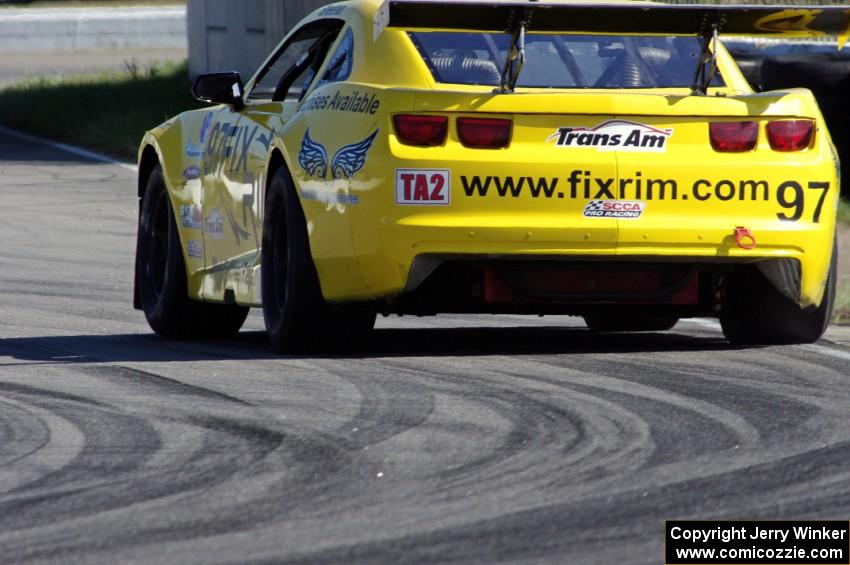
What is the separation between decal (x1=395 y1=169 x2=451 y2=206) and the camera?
690 cm

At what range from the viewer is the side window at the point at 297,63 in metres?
8.14

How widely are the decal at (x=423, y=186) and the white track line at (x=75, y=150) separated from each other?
13716mm

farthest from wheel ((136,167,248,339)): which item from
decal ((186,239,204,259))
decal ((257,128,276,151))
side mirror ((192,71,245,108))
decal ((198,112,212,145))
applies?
decal ((257,128,276,151))

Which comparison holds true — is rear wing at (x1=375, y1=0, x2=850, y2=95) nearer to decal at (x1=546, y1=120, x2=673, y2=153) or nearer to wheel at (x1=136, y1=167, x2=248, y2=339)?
decal at (x1=546, y1=120, x2=673, y2=153)

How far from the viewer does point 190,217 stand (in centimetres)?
888

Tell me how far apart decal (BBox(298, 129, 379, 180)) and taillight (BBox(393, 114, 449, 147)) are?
99mm

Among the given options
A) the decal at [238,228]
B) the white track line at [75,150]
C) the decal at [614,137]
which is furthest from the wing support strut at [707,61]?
the white track line at [75,150]

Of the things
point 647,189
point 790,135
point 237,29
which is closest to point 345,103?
point 647,189

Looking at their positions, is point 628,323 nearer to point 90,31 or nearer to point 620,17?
point 620,17

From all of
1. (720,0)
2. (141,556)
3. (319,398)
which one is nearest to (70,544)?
(141,556)

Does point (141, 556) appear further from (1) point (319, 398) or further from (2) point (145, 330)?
(2) point (145, 330)

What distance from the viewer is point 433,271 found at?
23.5 ft

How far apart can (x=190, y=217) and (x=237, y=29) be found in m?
20.8

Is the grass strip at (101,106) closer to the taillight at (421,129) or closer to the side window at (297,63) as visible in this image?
the side window at (297,63)
